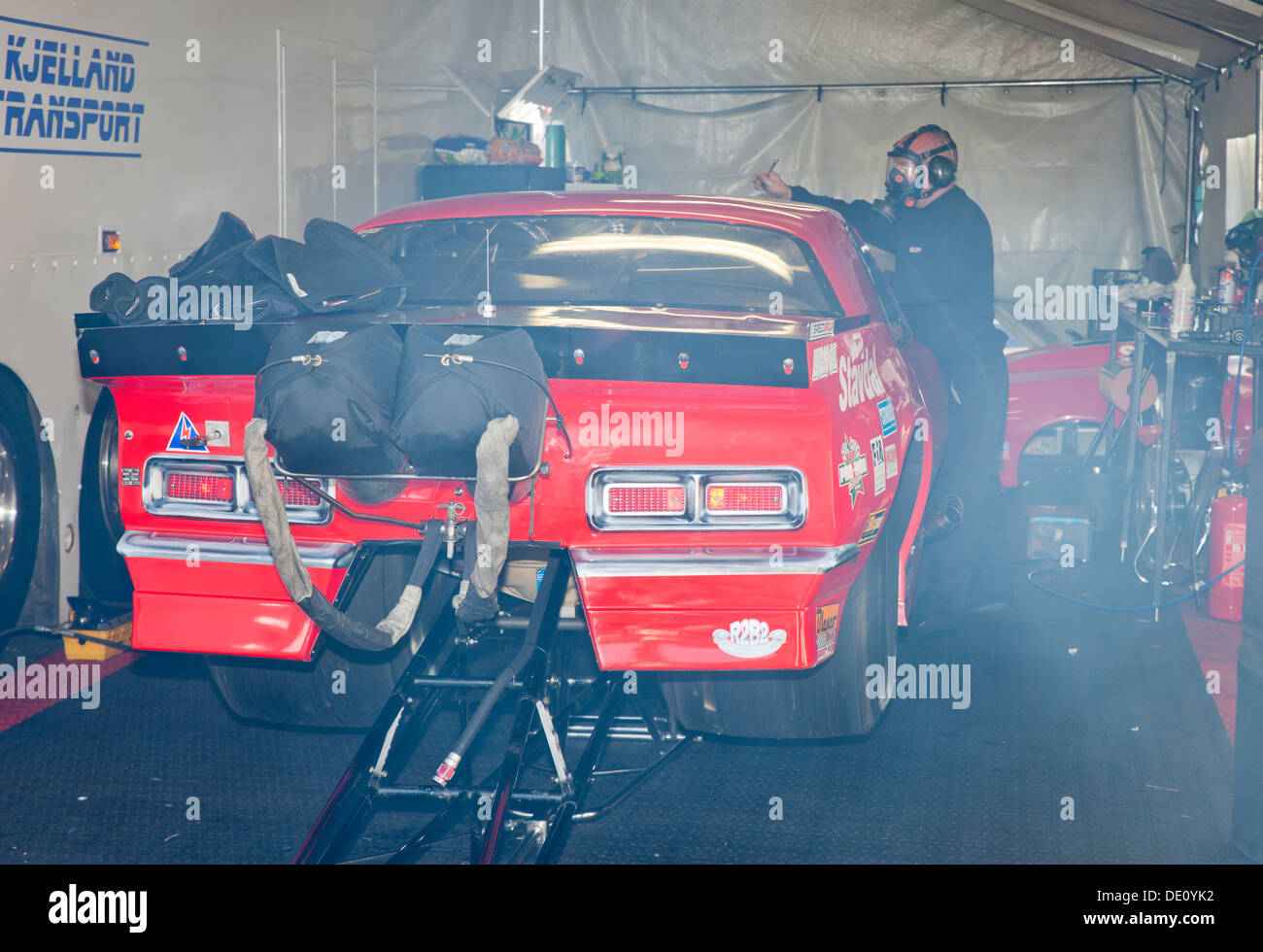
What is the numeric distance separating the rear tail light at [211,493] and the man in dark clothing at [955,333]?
288 centimetres

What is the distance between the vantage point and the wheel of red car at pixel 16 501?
4.72m

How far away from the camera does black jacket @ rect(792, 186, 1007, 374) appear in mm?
5309

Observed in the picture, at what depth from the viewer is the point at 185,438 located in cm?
313

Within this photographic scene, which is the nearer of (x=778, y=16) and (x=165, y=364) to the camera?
(x=165, y=364)

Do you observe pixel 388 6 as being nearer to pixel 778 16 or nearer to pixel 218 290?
pixel 778 16

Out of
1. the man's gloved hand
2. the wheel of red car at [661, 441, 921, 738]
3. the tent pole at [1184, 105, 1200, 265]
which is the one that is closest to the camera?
the wheel of red car at [661, 441, 921, 738]

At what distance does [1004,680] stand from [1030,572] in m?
1.84

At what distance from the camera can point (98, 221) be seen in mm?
5055

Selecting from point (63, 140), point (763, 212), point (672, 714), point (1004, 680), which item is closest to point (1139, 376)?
point (1004, 680)

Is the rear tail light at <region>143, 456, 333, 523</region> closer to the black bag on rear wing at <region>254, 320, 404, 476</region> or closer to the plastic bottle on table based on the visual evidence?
the black bag on rear wing at <region>254, 320, 404, 476</region>

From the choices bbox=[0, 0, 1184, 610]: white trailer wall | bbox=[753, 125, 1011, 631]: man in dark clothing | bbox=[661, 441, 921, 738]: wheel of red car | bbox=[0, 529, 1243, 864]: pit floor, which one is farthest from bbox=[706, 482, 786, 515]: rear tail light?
bbox=[0, 0, 1184, 610]: white trailer wall

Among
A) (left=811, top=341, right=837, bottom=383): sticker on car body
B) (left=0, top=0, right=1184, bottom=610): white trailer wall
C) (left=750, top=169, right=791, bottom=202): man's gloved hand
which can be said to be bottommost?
(left=811, top=341, right=837, bottom=383): sticker on car body

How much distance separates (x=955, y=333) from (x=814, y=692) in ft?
7.86

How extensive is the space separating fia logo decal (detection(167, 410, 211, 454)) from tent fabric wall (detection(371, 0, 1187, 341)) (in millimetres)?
6735
